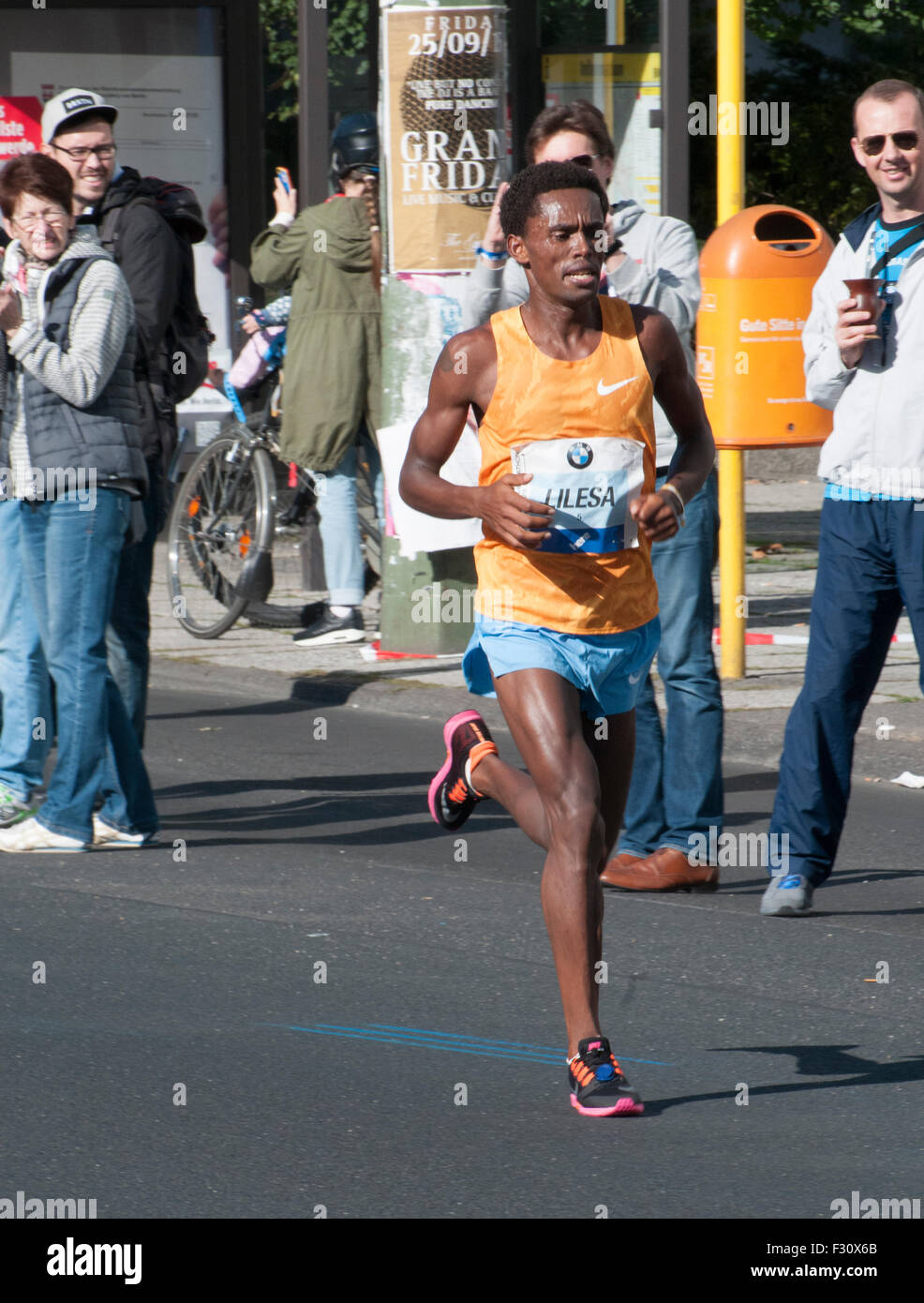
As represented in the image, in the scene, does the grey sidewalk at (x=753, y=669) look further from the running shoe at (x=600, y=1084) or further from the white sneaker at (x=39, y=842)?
the running shoe at (x=600, y=1084)

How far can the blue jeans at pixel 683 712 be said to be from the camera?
6.52m

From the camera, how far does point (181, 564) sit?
38.5 ft

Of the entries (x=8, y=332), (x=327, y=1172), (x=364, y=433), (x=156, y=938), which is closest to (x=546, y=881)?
(x=327, y=1172)

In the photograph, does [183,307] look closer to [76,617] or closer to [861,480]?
[76,617]

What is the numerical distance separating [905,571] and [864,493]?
24 cm

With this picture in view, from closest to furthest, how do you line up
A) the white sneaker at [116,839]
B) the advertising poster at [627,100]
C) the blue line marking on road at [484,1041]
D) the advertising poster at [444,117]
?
1. the blue line marking on road at [484,1041]
2. the white sneaker at [116,839]
3. the advertising poster at [444,117]
4. the advertising poster at [627,100]

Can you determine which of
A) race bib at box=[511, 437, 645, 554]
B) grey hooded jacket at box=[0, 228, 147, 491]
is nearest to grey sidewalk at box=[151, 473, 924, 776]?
grey hooded jacket at box=[0, 228, 147, 491]

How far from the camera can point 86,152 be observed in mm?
7273

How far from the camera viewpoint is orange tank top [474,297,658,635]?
4836mm

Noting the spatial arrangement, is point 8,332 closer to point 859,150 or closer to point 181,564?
point 859,150

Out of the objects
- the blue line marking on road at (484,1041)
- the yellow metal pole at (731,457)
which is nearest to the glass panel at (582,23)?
the yellow metal pole at (731,457)

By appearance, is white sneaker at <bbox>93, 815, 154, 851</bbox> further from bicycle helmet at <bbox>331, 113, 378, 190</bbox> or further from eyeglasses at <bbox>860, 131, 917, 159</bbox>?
bicycle helmet at <bbox>331, 113, 378, 190</bbox>

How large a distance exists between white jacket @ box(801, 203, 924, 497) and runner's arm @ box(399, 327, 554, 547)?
139 centimetres

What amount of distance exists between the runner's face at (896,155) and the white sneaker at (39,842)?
311 centimetres
